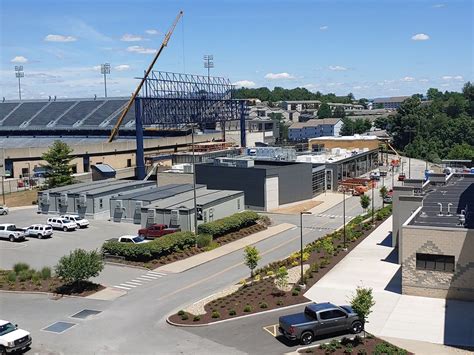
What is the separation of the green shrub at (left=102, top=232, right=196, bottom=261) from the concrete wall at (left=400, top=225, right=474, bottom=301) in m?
14.8

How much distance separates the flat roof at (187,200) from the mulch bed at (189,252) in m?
3.79

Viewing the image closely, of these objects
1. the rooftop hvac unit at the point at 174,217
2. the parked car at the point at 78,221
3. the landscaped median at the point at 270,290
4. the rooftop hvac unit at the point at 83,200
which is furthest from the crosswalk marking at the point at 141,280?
the rooftop hvac unit at the point at 83,200

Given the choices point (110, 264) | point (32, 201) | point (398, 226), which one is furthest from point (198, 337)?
point (32, 201)

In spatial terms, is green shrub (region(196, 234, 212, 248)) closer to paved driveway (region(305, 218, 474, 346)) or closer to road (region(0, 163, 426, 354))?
road (region(0, 163, 426, 354))

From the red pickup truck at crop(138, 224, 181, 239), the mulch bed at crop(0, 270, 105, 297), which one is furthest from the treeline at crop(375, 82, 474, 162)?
the mulch bed at crop(0, 270, 105, 297)

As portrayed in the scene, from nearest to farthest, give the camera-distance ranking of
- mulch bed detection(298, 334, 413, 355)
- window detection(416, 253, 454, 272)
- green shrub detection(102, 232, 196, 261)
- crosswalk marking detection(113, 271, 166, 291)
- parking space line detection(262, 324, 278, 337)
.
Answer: mulch bed detection(298, 334, 413, 355) < parking space line detection(262, 324, 278, 337) < window detection(416, 253, 454, 272) < crosswalk marking detection(113, 271, 166, 291) < green shrub detection(102, 232, 196, 261)

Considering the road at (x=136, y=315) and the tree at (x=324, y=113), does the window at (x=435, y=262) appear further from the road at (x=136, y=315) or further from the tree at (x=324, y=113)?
the tree at (x=324, y=113)

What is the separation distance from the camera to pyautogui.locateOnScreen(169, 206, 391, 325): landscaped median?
2438 centimetres

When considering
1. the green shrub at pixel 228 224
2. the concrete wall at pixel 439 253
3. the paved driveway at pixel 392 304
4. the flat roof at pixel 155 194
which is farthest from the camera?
the flat roof at pixel 155 194

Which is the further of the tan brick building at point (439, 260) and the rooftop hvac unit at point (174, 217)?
the rooftop hvac unit at point (174, 217)

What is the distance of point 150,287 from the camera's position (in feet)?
96.7

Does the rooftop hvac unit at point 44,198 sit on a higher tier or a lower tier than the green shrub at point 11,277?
higher

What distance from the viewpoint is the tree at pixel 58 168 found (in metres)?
60.4

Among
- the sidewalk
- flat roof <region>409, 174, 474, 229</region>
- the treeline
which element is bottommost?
the sidewalk
